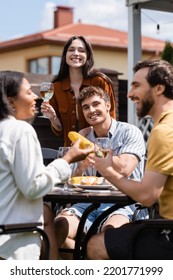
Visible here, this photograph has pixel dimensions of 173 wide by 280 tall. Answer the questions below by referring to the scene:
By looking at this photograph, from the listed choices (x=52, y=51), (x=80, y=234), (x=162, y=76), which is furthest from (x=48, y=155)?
(x=52, y=51)

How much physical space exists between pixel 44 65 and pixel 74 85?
26970 mm

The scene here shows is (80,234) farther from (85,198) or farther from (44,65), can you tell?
(44,65)

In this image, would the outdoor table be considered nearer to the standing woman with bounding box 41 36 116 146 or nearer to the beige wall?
the standing woman with bounding box 41 36 116 146

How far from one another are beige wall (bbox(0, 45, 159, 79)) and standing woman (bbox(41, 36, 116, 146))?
81.9ft

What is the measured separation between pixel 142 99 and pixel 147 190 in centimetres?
48

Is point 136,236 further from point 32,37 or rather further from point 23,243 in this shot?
point 32,37

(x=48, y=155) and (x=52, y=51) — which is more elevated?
(x=52, y=51)

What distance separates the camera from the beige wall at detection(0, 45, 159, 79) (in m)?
30.4

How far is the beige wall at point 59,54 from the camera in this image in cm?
3041

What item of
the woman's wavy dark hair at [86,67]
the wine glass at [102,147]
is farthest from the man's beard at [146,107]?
the woman's wavy dark hair at [86,67]

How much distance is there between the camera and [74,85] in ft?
17.2

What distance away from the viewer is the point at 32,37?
30141 millimetres
